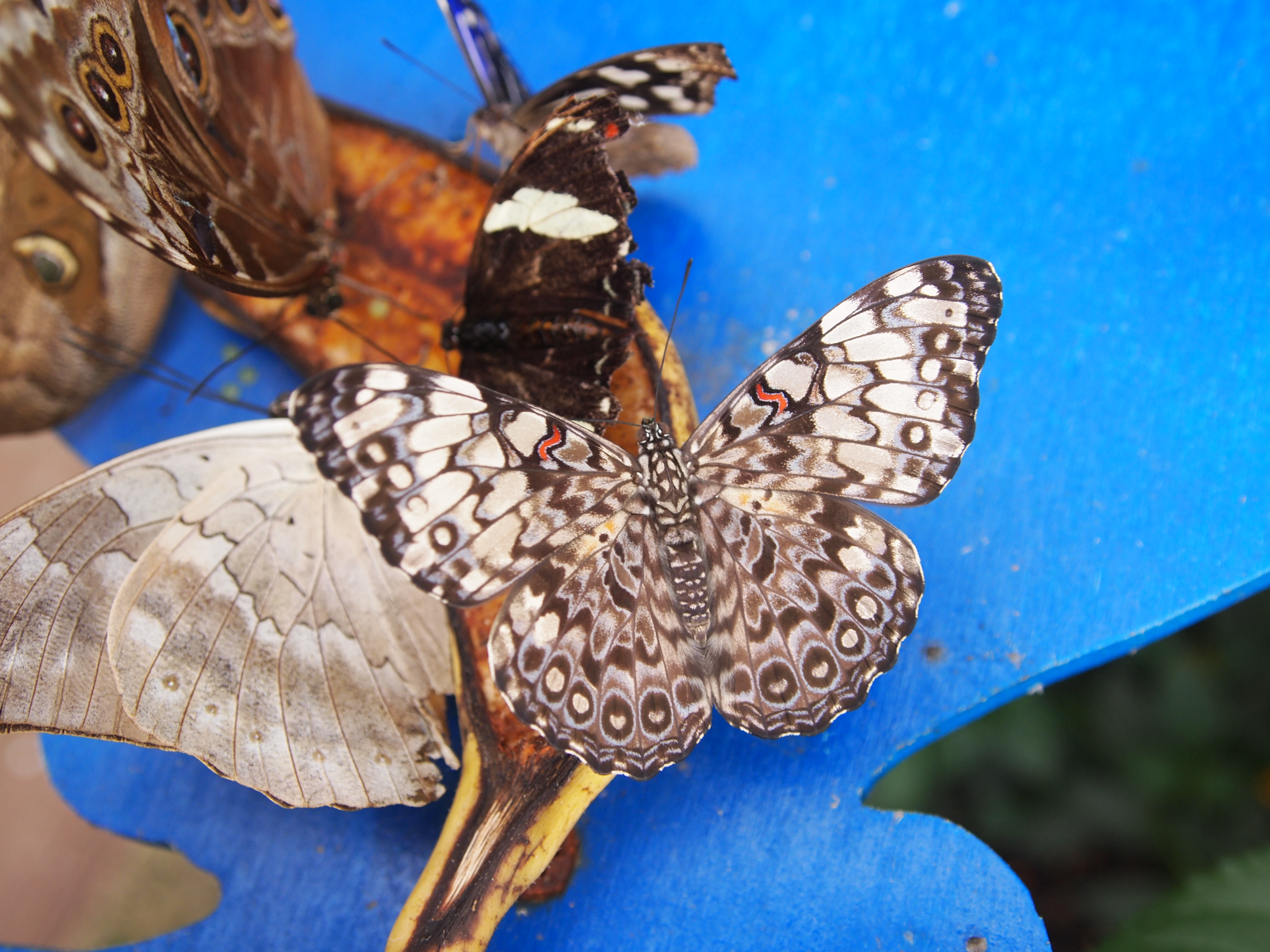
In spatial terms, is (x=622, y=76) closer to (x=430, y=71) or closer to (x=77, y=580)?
(x=430, y=71)

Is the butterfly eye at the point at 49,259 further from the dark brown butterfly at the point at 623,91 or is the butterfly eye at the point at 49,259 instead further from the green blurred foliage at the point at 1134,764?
the green blurred foliage at the point at 1134,764

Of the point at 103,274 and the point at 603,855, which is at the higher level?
the point at 103,274

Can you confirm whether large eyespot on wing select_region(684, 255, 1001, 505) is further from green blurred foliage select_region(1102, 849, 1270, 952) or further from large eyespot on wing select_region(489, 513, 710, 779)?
green blurred foliage select_region(1102, 849, 1270, 952)

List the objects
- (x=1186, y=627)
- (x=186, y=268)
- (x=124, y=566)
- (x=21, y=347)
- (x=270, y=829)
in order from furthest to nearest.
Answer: (x=1186, y=627) < (x=21, y=347) < (x=270, y=829) < (x=124, y=566) < (x=186, y=268)

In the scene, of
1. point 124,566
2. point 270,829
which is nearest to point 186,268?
point 124,566

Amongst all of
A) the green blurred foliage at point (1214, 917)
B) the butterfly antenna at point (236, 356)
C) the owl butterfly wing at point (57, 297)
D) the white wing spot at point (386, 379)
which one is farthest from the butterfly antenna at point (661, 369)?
the green blurred foliage at point (1214, 917)

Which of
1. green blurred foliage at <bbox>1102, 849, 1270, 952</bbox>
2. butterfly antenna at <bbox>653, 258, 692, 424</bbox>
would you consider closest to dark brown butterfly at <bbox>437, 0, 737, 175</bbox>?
butterfly antenna at <bbox>653, 258, 692, 424</bbox>

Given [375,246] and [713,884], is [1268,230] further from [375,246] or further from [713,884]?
[375,246]
